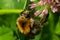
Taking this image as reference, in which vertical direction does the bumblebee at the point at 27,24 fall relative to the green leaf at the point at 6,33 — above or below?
above

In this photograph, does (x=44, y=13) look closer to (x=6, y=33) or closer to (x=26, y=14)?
(x=26, y=14)

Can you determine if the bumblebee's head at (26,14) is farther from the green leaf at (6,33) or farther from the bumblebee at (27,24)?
the green leaf at (6,33)

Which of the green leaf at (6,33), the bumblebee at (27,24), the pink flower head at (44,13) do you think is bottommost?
the green leaf at (6,33)

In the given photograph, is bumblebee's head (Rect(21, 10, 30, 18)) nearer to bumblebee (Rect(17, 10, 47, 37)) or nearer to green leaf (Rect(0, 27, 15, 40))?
bumblebee (Rect(17, 10, 47, 37))

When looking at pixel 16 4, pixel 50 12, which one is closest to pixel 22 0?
pixel 16 4

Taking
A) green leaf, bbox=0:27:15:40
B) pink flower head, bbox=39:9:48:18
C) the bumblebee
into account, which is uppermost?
pink flower head, bbox=39:9:48:18

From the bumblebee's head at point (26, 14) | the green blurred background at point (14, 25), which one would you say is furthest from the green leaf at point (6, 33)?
the bumblebee's head at point (26, 14)

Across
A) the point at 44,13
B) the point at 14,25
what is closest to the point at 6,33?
the point at 14,25

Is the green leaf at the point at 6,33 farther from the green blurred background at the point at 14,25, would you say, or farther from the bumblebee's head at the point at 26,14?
the bumblebee's head at the point at 26,14

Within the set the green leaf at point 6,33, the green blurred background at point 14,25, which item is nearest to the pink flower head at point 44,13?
the green blurred background at point 14,25

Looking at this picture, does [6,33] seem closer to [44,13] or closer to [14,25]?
[14,25]

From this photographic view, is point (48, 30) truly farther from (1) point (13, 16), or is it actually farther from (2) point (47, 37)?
(1) point (13, 16)

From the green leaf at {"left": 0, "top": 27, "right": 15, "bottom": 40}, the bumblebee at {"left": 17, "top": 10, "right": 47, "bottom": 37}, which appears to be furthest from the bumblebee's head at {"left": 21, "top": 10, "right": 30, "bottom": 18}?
the green leaf at {"left": 0, "top": 27, "right": 15, "bottom": 40}
